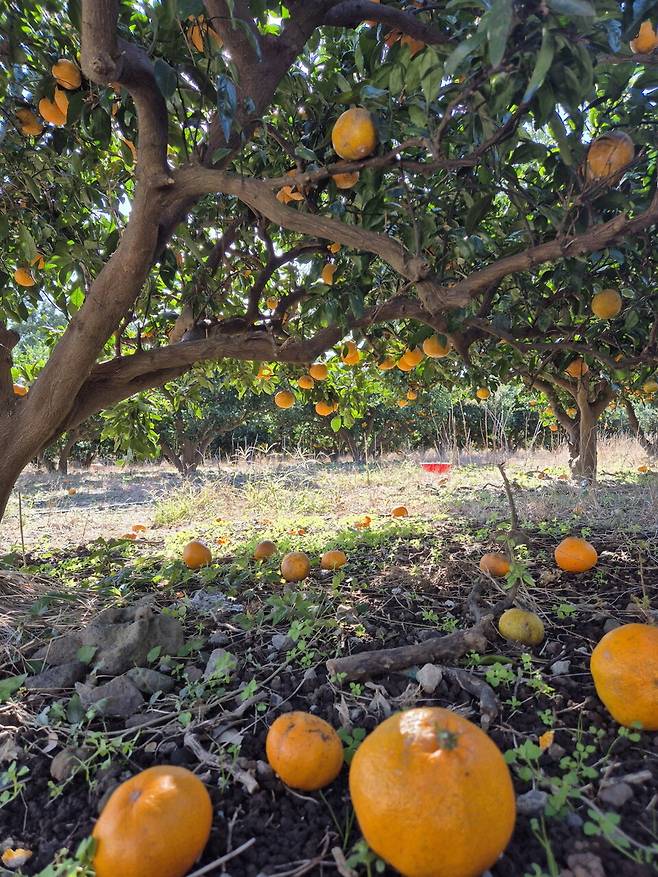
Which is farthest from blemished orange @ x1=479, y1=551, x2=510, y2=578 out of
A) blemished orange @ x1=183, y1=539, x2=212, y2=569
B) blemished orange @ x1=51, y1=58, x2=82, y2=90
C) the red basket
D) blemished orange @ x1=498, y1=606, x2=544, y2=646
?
the red basket

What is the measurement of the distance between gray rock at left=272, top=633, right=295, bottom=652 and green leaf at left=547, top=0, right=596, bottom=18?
82.8 inches

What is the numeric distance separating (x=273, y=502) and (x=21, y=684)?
404cm

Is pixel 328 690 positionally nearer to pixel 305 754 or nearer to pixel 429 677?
pixel 429 677

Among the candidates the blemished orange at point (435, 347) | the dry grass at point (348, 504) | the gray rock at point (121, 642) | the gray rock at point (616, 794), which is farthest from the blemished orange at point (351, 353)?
the gray rock at point (616, 794)

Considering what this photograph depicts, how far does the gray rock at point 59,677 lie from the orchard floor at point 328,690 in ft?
0.14

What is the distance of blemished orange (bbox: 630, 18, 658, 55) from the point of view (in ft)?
5.25

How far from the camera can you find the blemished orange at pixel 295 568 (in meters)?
2.79

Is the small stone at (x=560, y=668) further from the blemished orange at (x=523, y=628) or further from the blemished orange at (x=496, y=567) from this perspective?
the blemished orange at (x=496, y=567)

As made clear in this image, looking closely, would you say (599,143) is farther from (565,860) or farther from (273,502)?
(273,502)

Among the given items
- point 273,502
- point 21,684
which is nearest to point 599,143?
point 21,684

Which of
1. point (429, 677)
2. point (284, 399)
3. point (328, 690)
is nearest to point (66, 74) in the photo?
point (328, 690)

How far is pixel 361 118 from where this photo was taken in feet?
5.63

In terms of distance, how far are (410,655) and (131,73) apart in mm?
2281

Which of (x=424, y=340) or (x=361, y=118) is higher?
(x=361, y=118)
